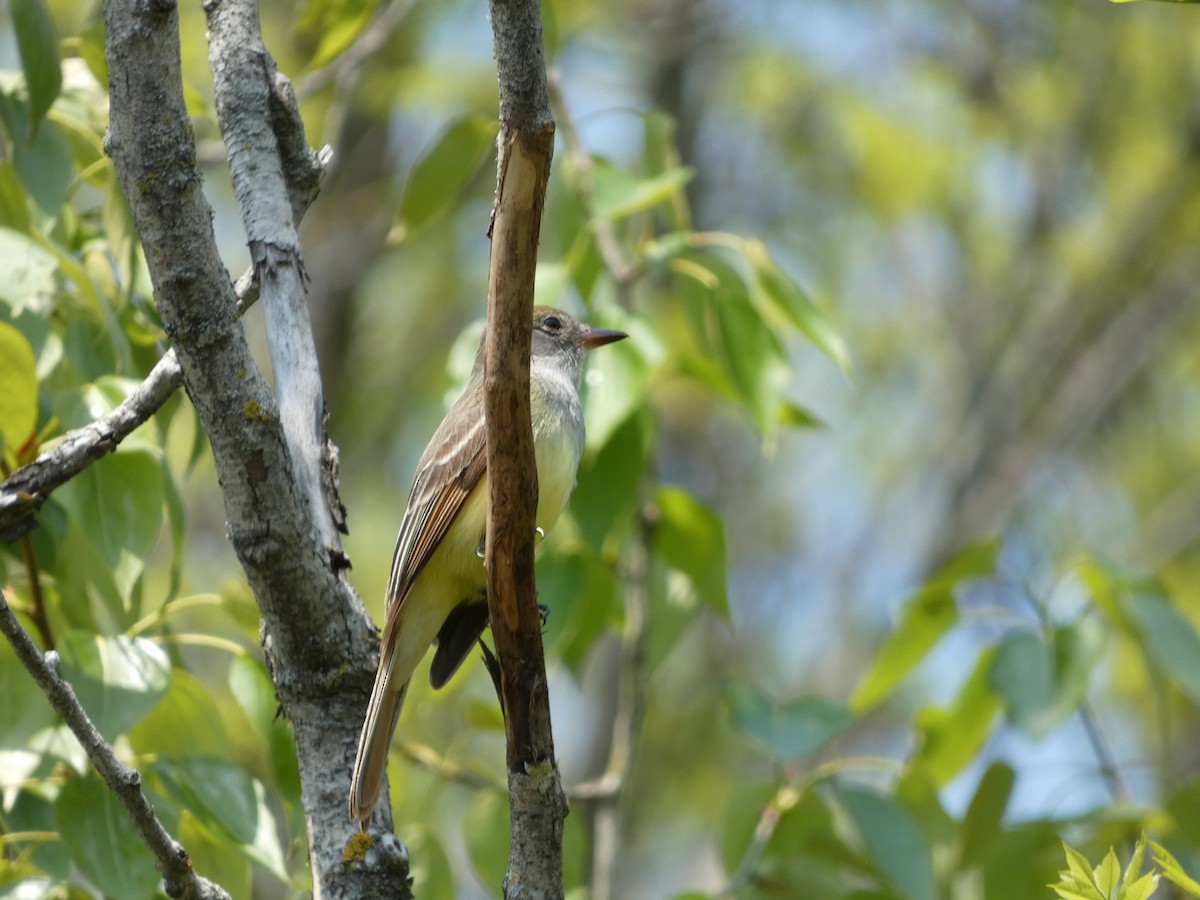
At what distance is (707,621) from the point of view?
422 inches

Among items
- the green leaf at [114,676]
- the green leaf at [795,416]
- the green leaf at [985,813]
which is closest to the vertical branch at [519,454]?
the green leaf at [114,676]

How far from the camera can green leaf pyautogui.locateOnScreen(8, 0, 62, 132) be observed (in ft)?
10.1

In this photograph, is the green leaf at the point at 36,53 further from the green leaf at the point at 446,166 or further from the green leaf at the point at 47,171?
the green leaf at the point at 446,166

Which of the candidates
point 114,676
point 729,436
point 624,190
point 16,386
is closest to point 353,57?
point 624,190

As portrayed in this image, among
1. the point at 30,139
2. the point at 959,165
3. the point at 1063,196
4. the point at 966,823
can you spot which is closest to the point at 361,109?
the point at 959,165

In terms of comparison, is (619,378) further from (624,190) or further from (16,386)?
(16,386)

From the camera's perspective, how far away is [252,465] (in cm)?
273

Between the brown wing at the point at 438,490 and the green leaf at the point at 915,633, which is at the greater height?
the brown wing at the point at 438,490

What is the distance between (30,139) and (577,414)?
170 centimetres

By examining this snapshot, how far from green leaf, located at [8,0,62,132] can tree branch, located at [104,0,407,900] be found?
1.80 ft

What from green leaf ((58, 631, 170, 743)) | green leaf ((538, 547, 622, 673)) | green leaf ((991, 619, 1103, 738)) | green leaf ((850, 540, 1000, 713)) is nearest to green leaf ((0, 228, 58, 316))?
green leaf ((58, 631, 170, 743))

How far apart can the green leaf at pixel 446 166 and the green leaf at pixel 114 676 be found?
172 centimetres

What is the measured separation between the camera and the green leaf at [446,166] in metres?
4.18

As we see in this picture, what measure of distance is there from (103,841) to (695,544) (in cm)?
194
